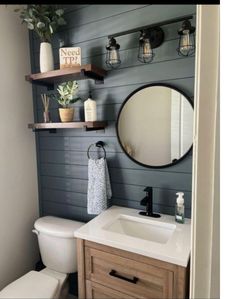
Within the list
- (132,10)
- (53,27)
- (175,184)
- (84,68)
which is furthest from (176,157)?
(53,27)

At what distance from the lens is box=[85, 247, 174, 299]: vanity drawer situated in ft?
3.25

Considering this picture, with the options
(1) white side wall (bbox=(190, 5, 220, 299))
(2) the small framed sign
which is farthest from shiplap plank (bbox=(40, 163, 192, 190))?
Answer: (1) white side wall (bbox=(190, 5, 220, 299))

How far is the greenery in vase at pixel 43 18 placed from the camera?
1.42 m

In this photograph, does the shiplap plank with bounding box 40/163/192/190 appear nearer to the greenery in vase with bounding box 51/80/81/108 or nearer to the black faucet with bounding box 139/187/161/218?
the black faucet with bounding box 139/187/161/218

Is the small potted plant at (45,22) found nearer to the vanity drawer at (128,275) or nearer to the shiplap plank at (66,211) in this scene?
the shiplap plank at (66,211)

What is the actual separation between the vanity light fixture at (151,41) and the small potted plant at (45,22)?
16.4 inches

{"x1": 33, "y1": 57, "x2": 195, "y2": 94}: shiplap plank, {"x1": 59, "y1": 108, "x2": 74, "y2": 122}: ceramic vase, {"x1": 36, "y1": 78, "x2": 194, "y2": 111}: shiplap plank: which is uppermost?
{"x1": 33, "y1": 57, "x2": 195, "y2": 94}: shiplap plank

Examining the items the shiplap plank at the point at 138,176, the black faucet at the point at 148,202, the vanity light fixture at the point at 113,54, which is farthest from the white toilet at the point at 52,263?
the vanity light fixture at the point at 113,54

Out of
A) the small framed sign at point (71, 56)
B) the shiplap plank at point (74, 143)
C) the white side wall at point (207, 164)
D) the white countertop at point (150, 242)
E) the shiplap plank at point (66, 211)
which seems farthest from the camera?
the shiplap plank at point (66, 211)

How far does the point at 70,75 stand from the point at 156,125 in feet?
2.24

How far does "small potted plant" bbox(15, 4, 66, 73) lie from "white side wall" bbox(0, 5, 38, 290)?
25cm

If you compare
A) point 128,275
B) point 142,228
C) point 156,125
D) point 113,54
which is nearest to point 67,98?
point 113,54

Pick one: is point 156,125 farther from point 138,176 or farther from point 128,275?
point 128,275

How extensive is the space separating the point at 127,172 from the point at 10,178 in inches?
35.9
